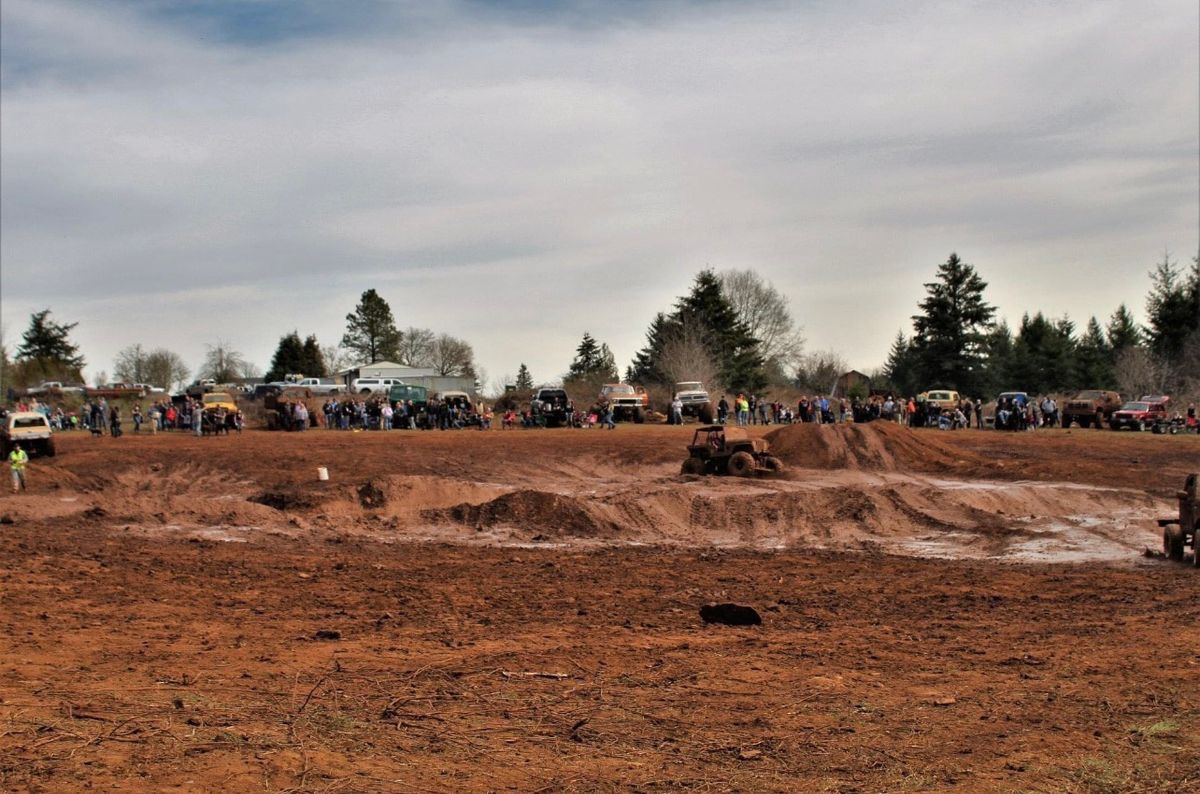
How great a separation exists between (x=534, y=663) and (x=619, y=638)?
5.28 feet

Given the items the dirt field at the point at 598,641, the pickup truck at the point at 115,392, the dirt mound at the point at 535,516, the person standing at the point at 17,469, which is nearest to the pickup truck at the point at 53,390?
the pickup truck at the point at 115,392

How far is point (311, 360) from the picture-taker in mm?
104250

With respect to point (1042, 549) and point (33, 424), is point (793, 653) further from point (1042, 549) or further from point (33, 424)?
point (33, 424)

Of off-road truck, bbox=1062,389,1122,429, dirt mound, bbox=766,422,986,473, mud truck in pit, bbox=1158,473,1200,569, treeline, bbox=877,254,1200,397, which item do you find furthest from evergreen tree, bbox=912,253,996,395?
mud truck in pit, bbox=1158,473,1200,569

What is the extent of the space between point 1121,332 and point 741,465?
72497mm

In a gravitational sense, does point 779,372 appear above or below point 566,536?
above

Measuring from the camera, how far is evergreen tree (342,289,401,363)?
113 m

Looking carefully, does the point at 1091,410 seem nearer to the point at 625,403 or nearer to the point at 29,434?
the point at 625,403

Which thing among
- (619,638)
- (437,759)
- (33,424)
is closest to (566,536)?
(619,638)

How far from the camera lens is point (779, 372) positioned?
98.8 m

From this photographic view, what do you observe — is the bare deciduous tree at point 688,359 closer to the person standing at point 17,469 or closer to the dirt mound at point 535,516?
the person standing at point 17,469

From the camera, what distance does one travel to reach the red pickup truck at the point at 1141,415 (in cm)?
4941

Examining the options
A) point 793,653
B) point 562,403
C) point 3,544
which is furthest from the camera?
point 562,403

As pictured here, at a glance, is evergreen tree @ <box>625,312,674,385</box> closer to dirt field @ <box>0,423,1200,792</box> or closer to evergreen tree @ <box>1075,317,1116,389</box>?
evergreen tree @ <box>1075,317,1116,389</box>
